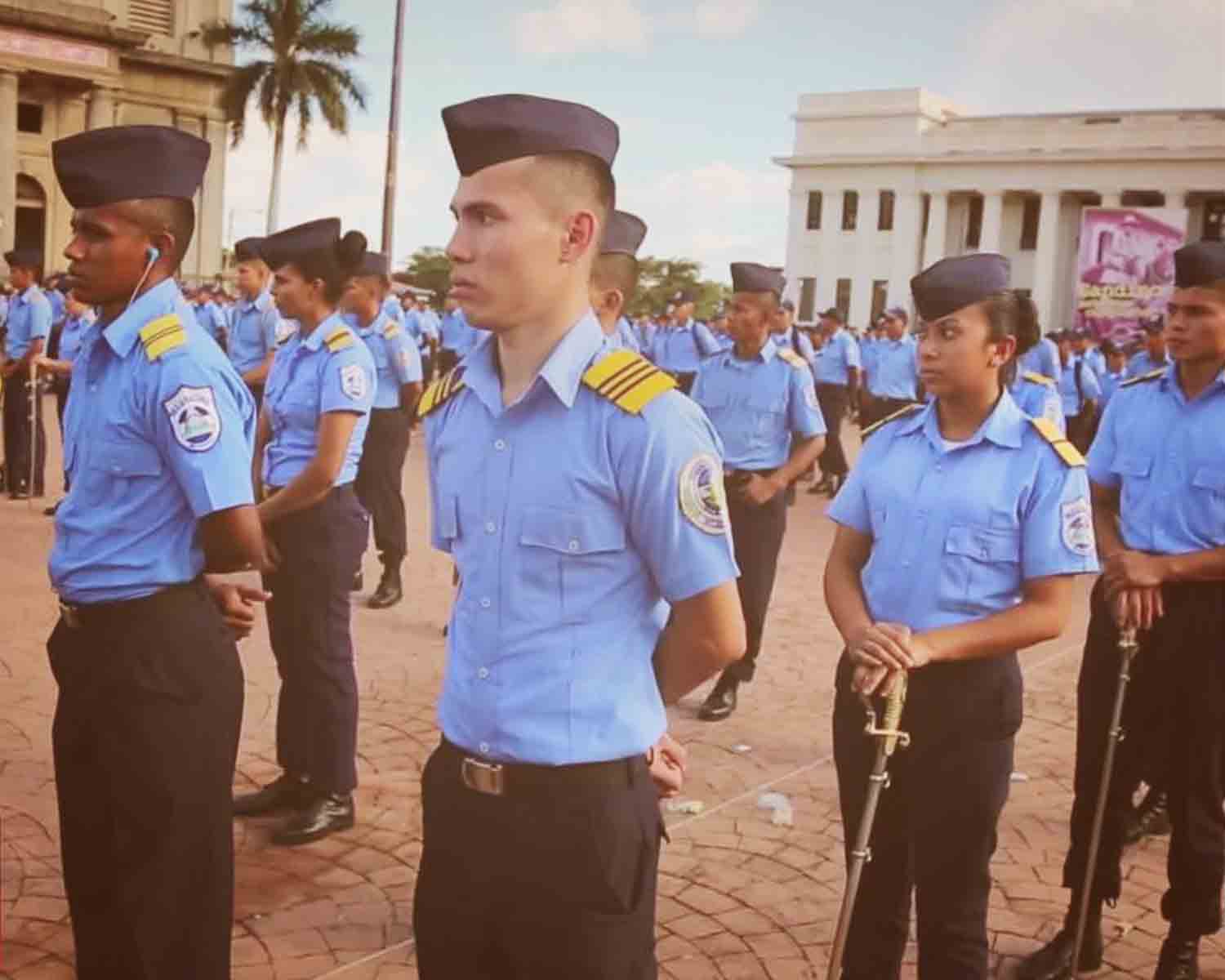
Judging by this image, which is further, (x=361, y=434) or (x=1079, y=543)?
(x=361, y=434)

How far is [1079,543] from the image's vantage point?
11.2 feet

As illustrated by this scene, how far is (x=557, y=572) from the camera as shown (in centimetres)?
240

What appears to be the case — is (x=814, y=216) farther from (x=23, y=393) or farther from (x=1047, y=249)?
(x=23, y=393)

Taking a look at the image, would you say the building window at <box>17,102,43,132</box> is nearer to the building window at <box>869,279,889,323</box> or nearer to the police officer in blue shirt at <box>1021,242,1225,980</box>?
the building window at <box>869,279,889,323</box>

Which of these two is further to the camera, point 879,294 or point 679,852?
point 879,294

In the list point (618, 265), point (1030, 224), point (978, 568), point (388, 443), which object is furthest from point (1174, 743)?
point (1030, 224)

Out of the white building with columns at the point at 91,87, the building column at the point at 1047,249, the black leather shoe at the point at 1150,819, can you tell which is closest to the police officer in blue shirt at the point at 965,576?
the black leather shoe at the point at 1150,819

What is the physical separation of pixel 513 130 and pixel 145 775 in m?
1.80

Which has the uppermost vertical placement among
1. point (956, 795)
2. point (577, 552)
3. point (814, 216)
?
point (814, 216)

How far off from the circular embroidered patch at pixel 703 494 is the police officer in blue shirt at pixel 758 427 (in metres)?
4.85

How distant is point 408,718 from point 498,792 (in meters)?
4.27

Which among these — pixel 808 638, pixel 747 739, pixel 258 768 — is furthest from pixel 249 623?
pixel 808 638

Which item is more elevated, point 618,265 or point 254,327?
Answer: point 618,265

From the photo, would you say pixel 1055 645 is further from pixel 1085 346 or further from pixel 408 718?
pixel 1085 346
